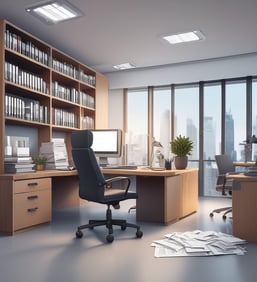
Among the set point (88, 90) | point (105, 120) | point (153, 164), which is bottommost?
point (153, 164)

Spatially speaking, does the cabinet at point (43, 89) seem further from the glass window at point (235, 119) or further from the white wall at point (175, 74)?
the glass window at point (235, 119)

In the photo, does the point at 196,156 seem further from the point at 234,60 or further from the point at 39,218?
the point at 39,218

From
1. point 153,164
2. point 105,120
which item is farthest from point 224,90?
point 153,164

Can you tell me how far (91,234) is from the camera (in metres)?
3.53

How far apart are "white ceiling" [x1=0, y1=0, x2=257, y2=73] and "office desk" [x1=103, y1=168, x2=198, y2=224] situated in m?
2.04

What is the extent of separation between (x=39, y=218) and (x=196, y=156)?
3962mm

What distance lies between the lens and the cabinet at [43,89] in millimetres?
3949

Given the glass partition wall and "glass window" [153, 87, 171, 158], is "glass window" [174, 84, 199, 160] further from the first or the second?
"glass window" [153, 87, 171, 158]

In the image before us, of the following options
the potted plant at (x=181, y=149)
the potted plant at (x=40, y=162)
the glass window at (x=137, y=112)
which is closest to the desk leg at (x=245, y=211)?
the potted plant at (x=181, y=149)

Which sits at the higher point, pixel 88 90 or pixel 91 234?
pixel 88 90

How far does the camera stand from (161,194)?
13.5ft

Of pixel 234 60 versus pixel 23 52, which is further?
pixel 234 60

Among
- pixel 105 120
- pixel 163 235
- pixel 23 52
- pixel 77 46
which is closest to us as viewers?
pixel 163 235

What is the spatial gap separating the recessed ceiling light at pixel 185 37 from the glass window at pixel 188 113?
1830 millimetres
